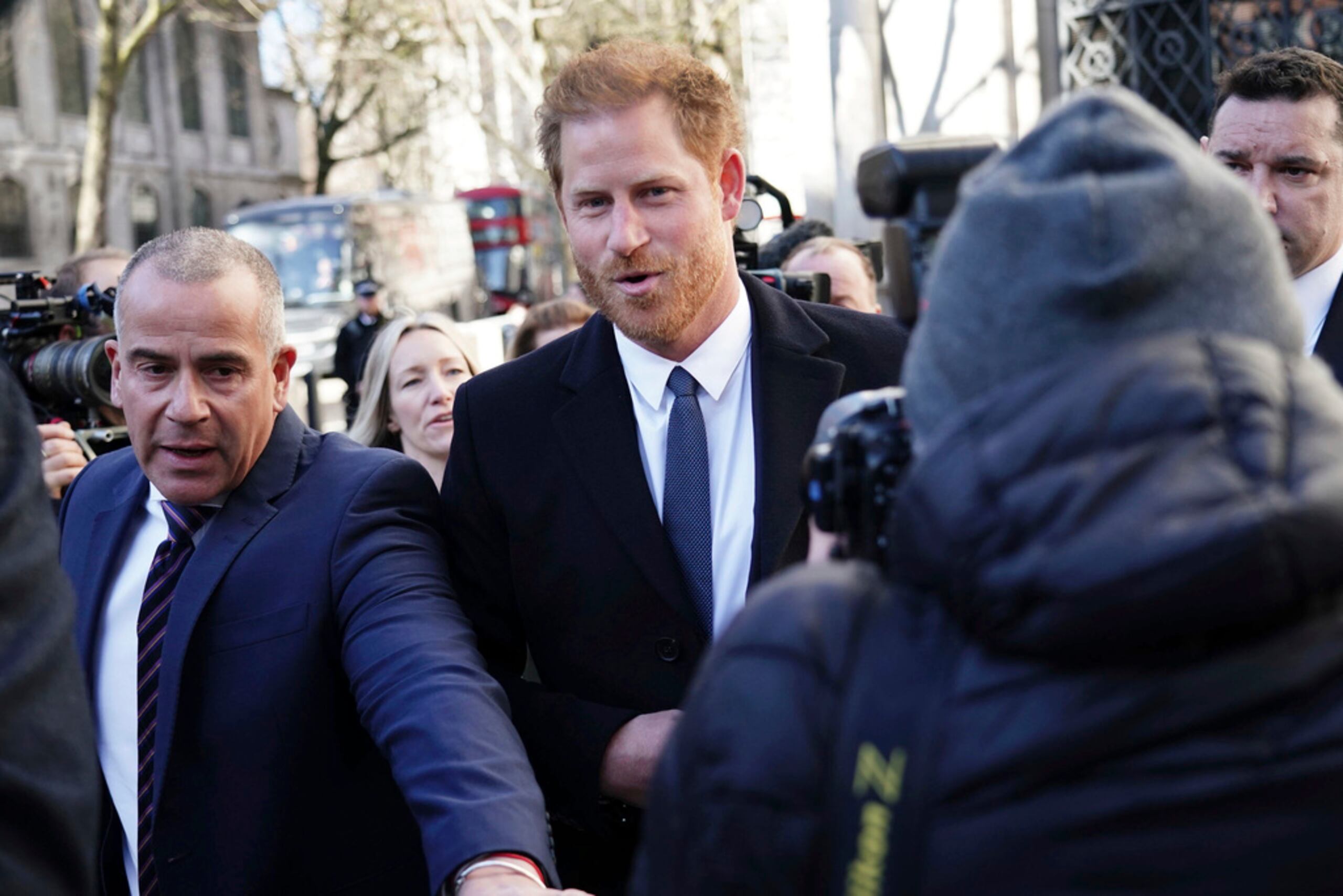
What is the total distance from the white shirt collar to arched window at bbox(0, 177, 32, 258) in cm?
2995

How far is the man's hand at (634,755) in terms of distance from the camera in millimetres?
2572

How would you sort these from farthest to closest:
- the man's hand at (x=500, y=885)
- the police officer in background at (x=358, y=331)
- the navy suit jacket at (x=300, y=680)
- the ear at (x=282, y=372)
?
the police officer in background at (x=358, y=331), the ear at (x=282, y=372), the navy suit jacket at (x=300, y=680), the man's hand at (x=500, y=885)

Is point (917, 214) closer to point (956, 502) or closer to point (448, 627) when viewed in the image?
point (956, 502)

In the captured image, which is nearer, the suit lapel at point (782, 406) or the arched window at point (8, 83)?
the suit lapel at point (782, 406)

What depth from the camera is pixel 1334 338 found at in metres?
3.18

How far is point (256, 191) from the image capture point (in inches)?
1594

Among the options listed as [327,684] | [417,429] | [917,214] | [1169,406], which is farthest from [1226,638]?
[417,429]

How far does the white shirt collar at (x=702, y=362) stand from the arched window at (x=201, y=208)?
3639 cm

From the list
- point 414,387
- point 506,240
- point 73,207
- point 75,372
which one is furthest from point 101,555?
point 506,240

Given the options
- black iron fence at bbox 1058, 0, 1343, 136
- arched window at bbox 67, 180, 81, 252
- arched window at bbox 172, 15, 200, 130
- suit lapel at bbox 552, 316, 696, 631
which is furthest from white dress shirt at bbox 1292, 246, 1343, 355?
arched window at bbox 172, 15, 200, 130

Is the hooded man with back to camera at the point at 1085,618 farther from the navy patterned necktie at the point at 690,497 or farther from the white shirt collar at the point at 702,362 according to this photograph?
the white shirt collar at the point at 702,362

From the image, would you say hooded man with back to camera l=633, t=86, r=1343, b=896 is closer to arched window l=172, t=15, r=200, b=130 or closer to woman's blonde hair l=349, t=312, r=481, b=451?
woman's blonde hair l=349, t=312, r=481, b=451

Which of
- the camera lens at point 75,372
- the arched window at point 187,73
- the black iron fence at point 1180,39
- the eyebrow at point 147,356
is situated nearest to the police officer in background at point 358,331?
the black iron fence at point 1180,39

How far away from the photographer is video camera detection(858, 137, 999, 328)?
5.02ft
